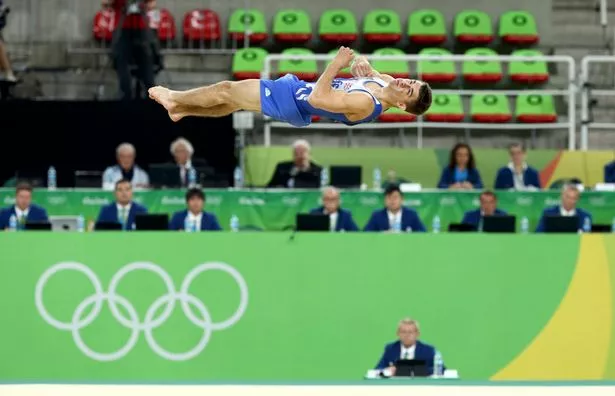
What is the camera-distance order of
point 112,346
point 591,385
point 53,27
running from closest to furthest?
point 591,385
point 112,346
point 53,27

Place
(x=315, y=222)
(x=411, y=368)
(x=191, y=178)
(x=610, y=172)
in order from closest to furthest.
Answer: (x=411, y=368) < (x=315, y=222) < (x=191, y=178) < (x=610, y=172)

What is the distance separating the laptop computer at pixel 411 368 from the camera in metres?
12.2

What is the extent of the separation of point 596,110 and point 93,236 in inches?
395

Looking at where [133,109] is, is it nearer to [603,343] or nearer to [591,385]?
[603,343]

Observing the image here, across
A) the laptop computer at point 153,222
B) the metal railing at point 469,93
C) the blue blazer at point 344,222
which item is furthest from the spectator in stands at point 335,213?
the metal railing at point 469,93

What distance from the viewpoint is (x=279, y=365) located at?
13328 millimetres

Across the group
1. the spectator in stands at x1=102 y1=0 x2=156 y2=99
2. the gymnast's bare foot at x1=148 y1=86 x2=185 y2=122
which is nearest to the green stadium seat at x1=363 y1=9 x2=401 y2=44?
the spectator in stands at x1=102 y1=0 x2=156 y2=99

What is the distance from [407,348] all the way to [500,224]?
75.4 inches

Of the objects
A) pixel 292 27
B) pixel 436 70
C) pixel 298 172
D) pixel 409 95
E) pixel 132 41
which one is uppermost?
pixel 292 27

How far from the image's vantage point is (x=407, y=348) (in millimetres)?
12836

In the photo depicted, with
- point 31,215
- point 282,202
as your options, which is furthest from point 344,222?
point 31,215

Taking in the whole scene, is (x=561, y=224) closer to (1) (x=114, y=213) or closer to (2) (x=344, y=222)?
(2) (x=344, y=222)

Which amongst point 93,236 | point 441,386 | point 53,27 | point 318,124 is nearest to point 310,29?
point 318,124

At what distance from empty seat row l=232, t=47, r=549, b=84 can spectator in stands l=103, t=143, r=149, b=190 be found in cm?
373
